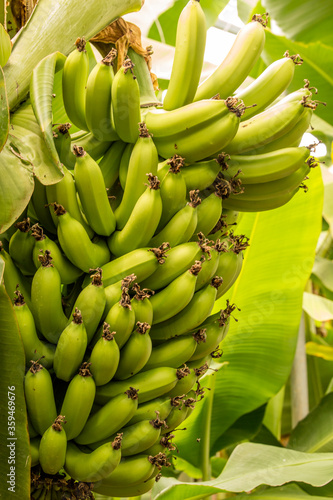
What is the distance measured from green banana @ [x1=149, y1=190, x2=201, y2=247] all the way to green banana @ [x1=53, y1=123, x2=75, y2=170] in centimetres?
18

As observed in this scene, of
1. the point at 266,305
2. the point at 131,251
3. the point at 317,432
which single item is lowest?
the point at 317,432

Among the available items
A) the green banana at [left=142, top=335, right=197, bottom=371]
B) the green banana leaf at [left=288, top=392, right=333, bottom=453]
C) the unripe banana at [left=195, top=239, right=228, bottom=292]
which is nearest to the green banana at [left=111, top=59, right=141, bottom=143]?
the unripe banana at [left=195, top=239, right=228, bottom=292]

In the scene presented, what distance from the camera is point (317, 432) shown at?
146cm

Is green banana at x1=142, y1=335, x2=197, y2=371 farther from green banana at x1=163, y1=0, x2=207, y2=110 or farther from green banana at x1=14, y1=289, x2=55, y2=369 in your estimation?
green banana at x1=163, y1=0, x2=207, y2=110

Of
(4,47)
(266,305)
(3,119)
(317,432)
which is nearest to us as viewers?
(3,119)

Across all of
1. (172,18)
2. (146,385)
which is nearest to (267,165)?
(146,385)

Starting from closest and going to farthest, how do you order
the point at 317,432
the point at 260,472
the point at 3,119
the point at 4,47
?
the point at 3,119 < the point at 4,47 < the point at 260,472 < the point at 317,432

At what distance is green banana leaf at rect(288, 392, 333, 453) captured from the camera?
1.41 metres

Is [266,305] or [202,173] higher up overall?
[202,173]

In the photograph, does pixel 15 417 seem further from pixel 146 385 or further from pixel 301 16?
pixel 301 16

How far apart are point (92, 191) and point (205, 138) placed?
0.60 ft

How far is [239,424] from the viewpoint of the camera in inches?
63.7

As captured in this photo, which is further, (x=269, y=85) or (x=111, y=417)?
(x=269, y=85)

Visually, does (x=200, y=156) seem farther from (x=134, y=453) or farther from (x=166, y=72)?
(x=166, y=72)
